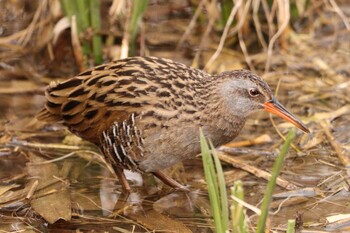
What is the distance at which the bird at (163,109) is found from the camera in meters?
4.57

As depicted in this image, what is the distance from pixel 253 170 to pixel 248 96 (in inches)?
27.2

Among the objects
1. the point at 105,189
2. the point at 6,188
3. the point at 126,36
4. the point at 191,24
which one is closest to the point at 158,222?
the point at 105,189

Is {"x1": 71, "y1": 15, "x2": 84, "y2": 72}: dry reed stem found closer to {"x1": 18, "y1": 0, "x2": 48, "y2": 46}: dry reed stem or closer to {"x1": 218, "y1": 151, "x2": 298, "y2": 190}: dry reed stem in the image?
{"x1": 18, "y1": 0, "x2": 48, "y2": 46}: dry reed stem

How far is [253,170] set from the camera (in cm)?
511

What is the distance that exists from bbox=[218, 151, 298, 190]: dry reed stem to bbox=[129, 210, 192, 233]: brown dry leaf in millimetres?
735

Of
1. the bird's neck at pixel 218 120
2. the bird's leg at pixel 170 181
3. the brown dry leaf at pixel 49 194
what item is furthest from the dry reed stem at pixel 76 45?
the bird's neck at pixel 218 120

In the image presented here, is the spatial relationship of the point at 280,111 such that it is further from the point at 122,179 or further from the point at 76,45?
→ the point at 76,45

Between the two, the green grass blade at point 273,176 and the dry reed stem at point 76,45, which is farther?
the dry reed stem at point 76,45

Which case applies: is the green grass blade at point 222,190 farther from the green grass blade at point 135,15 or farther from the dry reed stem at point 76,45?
the dry reed stem at point 76,45

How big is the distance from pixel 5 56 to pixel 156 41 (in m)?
1.33

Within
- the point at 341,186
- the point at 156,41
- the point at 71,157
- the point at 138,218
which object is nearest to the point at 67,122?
the point at 71,157

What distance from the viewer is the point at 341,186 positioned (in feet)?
16.0

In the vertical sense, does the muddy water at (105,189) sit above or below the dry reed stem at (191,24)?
below

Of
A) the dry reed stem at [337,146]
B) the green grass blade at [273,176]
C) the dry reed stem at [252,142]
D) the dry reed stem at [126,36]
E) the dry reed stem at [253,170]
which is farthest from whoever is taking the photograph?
the dry reed stem at [126,36]
